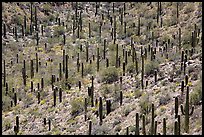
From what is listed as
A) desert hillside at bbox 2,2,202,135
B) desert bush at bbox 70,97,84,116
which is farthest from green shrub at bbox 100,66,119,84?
desert bush at bbox 70,97,84,116

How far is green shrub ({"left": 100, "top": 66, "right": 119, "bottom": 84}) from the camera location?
18.9 meters

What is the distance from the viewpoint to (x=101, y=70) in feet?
65.3

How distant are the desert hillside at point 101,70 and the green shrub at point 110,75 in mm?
30

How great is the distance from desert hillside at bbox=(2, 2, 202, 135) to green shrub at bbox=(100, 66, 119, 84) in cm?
3

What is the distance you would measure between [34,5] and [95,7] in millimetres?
4519

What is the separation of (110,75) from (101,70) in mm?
997

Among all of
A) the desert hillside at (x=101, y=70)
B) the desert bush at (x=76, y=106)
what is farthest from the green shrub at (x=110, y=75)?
the desert bush at (x=76, y=106)

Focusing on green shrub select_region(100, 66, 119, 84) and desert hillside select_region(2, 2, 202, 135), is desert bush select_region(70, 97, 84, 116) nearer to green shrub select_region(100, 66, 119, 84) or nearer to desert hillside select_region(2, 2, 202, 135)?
desert hillside select_region(2, 2, 202, 135)

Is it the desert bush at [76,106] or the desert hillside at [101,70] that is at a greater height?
the desert hillside at [101,70]

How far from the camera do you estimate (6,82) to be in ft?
68.3

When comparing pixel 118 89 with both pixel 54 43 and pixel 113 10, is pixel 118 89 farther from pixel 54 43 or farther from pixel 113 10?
pixel 113 10

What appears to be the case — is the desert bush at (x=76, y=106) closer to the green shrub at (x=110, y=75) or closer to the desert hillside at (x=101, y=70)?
the desert hillside at (x=101, y=70)

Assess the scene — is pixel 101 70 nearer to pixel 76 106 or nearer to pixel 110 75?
pixel 110 75

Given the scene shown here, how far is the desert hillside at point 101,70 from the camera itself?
14.4 metres
